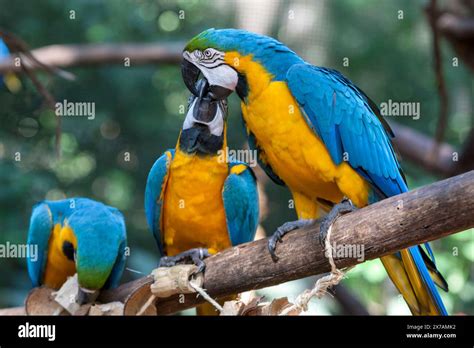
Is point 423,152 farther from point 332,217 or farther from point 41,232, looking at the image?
point 41,232

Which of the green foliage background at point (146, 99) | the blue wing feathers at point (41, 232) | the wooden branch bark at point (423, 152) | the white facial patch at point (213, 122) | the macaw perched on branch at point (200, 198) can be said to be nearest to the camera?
the white facial patch at point (213, 122)

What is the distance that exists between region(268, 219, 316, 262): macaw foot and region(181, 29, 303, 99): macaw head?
1.16ft

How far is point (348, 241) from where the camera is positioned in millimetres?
1461

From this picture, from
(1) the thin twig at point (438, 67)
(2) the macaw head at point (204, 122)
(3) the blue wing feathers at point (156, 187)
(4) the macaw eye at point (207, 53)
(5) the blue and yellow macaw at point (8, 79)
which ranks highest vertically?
(5) the blue and yellow macaw at point (8, 79)

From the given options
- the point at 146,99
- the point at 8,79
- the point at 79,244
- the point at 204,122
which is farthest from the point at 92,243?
the point at 146,99

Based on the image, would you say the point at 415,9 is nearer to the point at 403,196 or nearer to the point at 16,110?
the point at 16,110

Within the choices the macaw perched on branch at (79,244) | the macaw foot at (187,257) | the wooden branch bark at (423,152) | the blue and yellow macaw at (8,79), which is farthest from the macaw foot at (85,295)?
the wooden branch bark at (423,152)

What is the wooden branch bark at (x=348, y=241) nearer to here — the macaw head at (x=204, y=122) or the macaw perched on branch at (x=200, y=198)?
the macaw perched on branch at (x=200, y=198)

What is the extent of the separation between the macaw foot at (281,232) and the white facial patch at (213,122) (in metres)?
0.30

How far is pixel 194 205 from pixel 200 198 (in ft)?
0.10

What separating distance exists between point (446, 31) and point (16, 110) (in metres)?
1.96

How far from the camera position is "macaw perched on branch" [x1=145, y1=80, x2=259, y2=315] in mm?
1724

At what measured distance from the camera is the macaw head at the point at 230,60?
58.3 inches

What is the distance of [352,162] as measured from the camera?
157 cm
